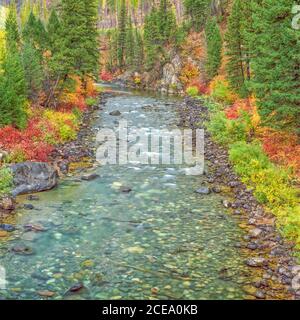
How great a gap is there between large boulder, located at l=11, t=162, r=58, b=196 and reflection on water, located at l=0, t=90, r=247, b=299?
57 cm

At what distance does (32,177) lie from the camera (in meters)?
19.6

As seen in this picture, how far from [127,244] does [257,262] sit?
14.6 feet

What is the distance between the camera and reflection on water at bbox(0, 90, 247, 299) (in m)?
11.6

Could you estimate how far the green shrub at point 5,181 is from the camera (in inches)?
713

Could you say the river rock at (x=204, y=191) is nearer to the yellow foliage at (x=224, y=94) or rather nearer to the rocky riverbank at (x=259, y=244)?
the rocky riverbank at (x=259, y=244)

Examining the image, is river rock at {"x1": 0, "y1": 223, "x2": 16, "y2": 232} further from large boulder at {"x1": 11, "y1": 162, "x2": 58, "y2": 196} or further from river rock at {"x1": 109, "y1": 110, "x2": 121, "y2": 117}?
river rock at {"x1": 109, "y1": 110, "x2": 121, "y2": 117}

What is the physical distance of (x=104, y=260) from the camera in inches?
516

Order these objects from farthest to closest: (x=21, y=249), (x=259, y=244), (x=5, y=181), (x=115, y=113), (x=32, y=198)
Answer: (x=115, y=113)
(x=5, y=181)
(x=32, y=198)
(x=259, y=244)
(x=21, y=249)

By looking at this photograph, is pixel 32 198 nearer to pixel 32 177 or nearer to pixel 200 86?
pixel 32 177

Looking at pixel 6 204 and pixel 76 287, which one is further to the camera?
pixel 6 204

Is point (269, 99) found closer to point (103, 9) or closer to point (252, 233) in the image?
point (252, 233)

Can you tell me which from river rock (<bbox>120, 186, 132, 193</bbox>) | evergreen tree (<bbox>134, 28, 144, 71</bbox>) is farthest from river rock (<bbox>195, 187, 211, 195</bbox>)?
evergreen tree (<bbox>134, 28, 144, 71</bbox>)

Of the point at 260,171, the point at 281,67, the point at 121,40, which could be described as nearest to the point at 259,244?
the point at 260,171

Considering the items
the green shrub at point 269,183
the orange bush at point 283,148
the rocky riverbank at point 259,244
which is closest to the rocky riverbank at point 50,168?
the rocky riverbank at point 259,244
